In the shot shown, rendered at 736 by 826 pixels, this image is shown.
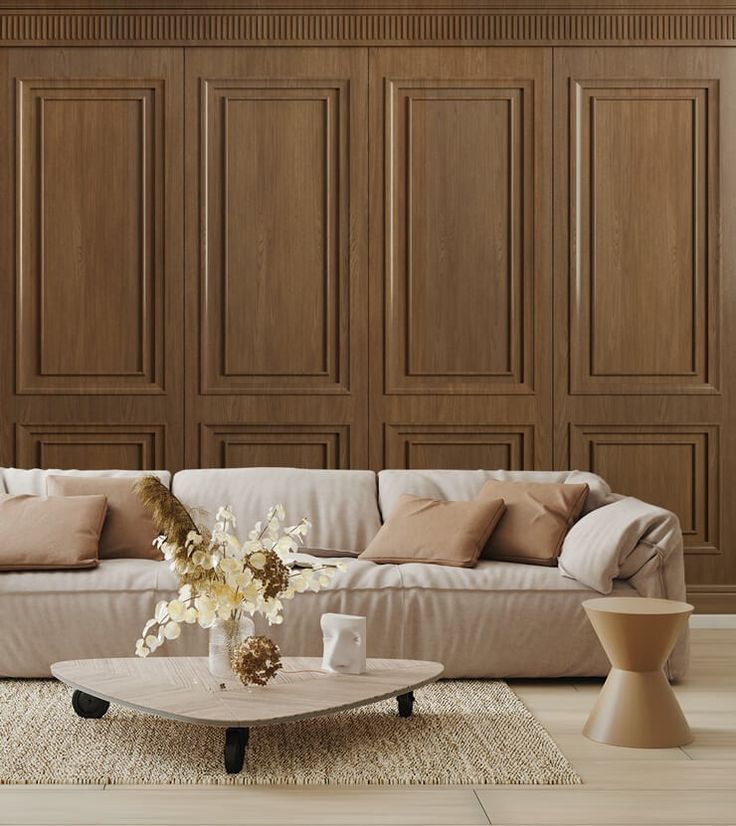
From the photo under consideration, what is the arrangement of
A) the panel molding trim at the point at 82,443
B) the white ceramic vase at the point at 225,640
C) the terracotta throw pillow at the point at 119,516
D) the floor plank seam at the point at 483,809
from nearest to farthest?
the floor plank seam at the point at 483,809 → the white ceramic vase at the point at 225,640 → the terracotta throw pillow at the point at 119,516 → the panel molding trim at the point at 82,443

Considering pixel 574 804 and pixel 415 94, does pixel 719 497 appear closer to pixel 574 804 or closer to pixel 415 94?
pixel 415 94

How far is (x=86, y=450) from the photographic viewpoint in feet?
16.6

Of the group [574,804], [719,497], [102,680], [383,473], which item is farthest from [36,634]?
[719,497]

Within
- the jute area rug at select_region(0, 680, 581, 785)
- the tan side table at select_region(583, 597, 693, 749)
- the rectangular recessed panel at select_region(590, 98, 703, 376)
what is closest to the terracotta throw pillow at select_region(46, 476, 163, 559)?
the jute area rug at select_region(0, 680, 581, 785)

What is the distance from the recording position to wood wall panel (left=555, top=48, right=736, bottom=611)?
16.6 ft

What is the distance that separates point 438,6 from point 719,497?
2.66 meters

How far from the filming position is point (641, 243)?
5.07 m

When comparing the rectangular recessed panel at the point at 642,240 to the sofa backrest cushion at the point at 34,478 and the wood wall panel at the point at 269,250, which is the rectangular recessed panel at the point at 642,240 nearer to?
the wood wall panel at the point at 269,250

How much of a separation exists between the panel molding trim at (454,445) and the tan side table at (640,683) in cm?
211

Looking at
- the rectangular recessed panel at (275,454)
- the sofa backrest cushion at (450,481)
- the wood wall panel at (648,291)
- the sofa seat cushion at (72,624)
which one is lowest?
the sofa seat cushion at (72,624)

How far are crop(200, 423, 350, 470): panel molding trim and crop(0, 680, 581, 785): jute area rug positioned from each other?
6.19 ft

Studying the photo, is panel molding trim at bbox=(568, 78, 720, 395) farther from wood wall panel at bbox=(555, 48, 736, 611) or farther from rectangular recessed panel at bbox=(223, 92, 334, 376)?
rectangular recessed panel at bbox=(223, 92, 334, 376)

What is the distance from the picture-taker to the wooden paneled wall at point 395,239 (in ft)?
16.6

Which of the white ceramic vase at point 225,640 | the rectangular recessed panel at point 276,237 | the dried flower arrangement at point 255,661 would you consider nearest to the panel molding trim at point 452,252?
the rectangular recessed panel at point 276,237
